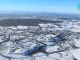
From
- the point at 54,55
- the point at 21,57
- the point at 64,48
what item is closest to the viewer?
the point at 21,57

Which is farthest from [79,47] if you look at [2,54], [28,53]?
[2,54]

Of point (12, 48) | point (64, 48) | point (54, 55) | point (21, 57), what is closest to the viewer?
point (21, 57)

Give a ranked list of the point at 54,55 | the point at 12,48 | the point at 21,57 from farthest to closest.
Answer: the point at 12,48 → the point at 54,55 → the point at 21,57

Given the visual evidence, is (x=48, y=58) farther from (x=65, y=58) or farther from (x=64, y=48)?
(x=64, y=48)

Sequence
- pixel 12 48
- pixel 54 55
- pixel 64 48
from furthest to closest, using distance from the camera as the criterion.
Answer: pixel 64 48 < pixel 12 48 < pixel 54 55

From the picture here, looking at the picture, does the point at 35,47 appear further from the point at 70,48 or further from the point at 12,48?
the point at 70,48

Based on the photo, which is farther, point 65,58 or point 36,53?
point 36,53

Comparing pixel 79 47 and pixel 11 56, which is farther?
pixel 79 47

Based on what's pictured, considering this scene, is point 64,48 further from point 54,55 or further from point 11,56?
point 11,56

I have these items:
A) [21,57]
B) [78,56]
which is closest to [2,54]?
[21,57]
